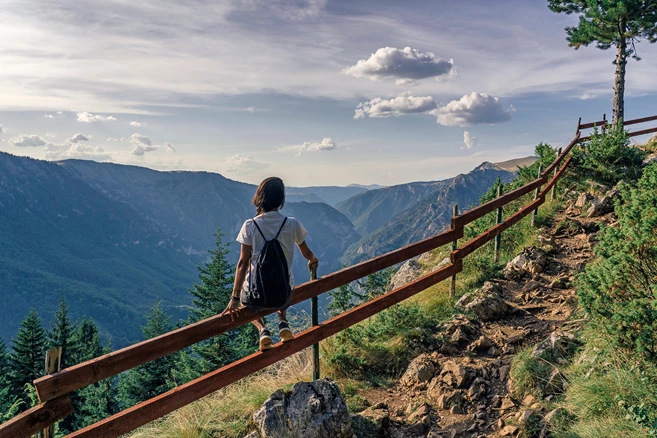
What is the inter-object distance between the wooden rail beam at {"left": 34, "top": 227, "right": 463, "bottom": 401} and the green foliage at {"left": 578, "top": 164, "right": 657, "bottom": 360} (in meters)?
2.37

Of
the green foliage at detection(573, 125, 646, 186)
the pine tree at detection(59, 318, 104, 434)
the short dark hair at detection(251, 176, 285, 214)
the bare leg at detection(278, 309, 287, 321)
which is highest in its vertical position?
the green foliage at detection(573, 125, 646, 186)

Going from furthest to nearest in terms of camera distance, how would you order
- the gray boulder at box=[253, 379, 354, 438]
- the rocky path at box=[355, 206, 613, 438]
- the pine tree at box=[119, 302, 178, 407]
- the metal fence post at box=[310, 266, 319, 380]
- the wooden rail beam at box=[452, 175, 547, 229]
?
the pine tree at box=[119, 302, 178, 407], the wooden rail beam at box=[452, 175, 547, 229], the metal fence post at box=[310, 266, 319, 380], the rocky path at box=[355, 206, 613, 438], the gray boulder at box=[253, 379, 354, 438]

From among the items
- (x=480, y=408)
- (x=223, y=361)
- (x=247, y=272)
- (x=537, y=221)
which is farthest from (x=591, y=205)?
(x=223, y=361)

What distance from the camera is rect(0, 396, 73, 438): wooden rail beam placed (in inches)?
113

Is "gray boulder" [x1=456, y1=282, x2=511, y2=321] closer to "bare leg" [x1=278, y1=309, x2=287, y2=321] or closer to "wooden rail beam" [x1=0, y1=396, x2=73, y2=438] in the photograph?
"bare leg" [x1=278, y1=309, x2=287, y2=321]

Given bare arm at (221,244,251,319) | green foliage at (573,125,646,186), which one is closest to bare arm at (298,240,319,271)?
bare arm at (221,244,251,319)

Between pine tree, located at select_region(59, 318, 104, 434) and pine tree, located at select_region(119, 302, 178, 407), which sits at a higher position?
pine tree, located at select_region(119, 302, 178, 407)

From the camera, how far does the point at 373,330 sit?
6109 millimetres

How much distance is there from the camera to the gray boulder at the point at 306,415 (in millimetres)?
3674

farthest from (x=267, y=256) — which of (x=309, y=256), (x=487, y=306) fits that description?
(x=487, y=306)

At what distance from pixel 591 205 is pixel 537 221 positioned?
1.31m

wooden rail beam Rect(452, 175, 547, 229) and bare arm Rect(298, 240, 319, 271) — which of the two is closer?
bare arm Rect(298, 240, 319, 271)

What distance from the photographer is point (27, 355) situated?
32156 mm

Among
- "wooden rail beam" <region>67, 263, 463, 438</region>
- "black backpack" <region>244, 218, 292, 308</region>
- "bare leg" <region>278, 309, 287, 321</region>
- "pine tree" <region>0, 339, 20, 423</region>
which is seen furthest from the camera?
"pine tree" <region>0, 339, 20, 423</region>
